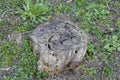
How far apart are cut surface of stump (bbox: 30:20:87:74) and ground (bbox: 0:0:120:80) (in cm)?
21

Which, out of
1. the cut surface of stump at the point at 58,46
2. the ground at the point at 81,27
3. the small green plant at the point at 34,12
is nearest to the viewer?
the cut surface of stump at the point at 58,46

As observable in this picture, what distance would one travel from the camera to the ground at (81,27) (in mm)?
4484

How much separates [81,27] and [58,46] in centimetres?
114

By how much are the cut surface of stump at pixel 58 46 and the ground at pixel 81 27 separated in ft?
0.70

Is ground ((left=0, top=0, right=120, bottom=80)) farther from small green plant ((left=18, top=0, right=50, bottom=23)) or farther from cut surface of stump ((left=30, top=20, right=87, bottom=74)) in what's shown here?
cut surface of stump ((left=30, top=20, right=87, bottom=74))

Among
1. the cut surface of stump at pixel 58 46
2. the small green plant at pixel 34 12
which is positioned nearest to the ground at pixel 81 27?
the small green plant at pixel 34 12

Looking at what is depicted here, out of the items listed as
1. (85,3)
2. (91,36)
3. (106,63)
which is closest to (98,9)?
(85,3)

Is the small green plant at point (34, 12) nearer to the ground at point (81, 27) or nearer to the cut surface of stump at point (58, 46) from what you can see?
the ground at point (81, 27)

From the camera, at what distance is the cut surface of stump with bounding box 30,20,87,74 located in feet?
13.3

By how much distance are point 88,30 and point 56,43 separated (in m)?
1.14

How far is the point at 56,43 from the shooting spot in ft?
13.4

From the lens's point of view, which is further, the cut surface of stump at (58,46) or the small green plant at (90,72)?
the small green plant at (90,72)

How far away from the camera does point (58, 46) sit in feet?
13.3

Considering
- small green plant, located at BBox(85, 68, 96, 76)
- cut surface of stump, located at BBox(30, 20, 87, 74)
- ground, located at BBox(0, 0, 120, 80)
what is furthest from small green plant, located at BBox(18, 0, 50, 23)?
small green plant, located at BBox(85, 68, 96, 76)
